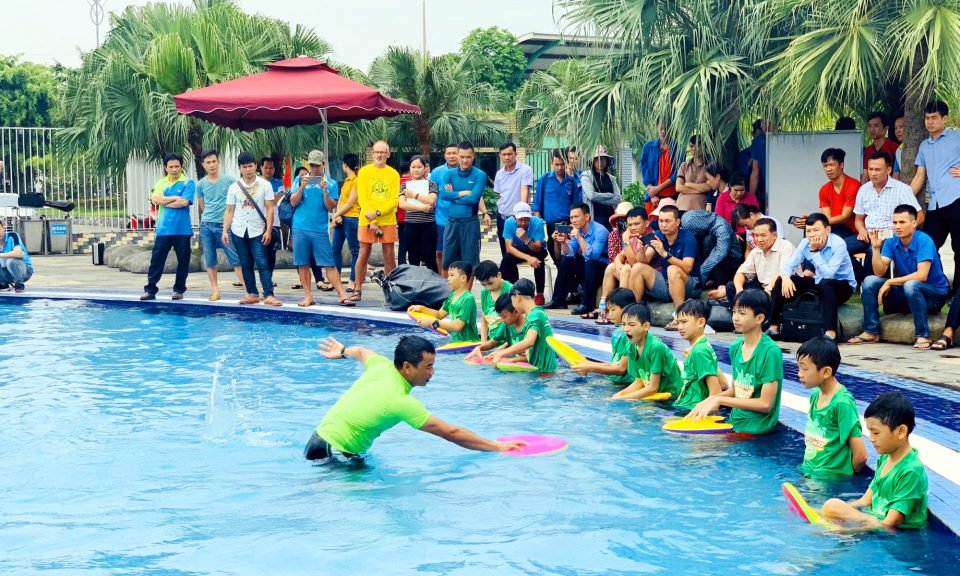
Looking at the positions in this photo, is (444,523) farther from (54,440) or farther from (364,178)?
(364,178)

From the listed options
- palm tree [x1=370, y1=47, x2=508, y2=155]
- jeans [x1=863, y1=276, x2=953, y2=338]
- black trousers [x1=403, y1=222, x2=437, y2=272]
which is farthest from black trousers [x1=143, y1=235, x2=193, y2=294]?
palm tree [x1=370, y1=47, x2=508, y2=155]

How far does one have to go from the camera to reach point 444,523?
5.39m

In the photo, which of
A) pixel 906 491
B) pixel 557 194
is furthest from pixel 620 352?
pixel 557 194

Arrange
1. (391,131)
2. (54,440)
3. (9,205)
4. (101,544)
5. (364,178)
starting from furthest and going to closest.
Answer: (391,131), (9,205), (364,178), (54,440), (101,544)

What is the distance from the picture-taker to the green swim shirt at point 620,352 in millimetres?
8196

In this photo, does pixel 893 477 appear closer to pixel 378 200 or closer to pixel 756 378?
pixel 756 378

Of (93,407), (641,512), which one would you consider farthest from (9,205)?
(641,512)

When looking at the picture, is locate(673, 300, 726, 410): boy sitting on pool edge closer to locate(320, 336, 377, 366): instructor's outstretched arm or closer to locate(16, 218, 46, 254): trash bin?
locate(320, 336, 377, 366): instructor's outstretched arm

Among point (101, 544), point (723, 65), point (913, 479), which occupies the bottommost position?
point (101, 544)

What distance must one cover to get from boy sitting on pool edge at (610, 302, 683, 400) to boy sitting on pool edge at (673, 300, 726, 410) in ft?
→ 1.28

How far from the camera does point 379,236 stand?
1293cm

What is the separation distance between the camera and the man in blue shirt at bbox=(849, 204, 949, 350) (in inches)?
356

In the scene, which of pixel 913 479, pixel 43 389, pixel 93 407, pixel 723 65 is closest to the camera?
pixel 913 479

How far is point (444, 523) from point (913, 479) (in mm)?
2368
